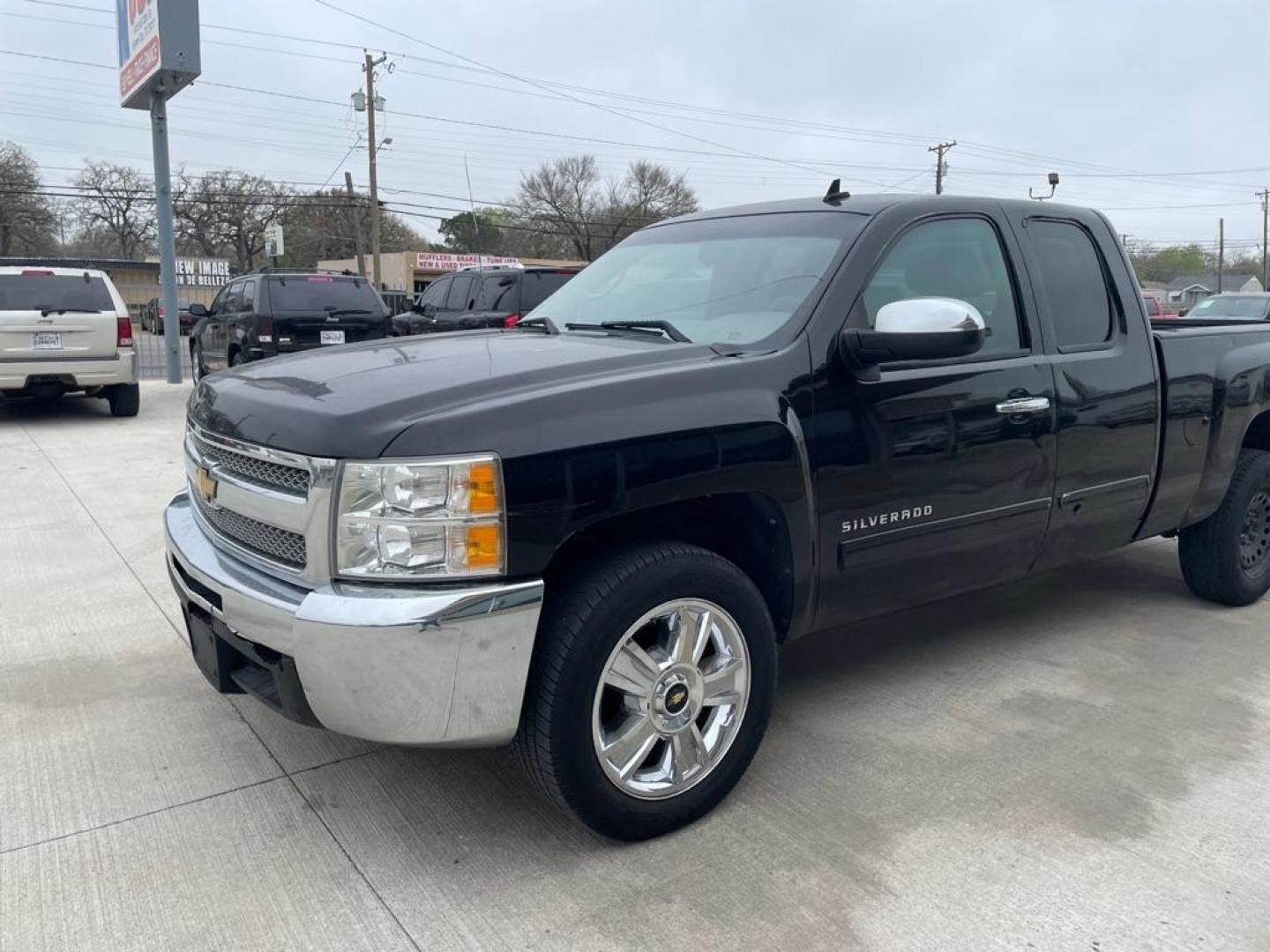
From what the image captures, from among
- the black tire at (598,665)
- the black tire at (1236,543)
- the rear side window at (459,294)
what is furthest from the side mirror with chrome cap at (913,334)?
the rear side window at (459,294)

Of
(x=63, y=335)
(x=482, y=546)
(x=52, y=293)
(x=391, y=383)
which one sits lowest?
(x=482, y=546)

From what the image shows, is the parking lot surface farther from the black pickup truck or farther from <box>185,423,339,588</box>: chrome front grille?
<box>185,423,339,588</box>: chrome front grille

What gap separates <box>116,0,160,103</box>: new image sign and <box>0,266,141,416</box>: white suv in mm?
4433

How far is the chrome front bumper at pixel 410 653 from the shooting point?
7.93 feet

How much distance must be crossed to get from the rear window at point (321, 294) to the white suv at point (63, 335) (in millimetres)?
1718

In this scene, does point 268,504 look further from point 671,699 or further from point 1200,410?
point 1200,410

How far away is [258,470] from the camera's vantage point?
112 inches

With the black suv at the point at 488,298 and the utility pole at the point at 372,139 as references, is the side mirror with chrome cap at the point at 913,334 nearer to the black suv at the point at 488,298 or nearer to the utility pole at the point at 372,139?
the black suv at the point at 488,298

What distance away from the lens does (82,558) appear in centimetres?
570

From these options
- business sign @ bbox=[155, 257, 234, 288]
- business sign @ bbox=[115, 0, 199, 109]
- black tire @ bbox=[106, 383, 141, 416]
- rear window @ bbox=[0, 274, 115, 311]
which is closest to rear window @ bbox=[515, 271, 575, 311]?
black tire @ bbox=[106, 383, 141, 416]

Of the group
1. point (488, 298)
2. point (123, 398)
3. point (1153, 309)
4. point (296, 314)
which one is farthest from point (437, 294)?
point (1153, 309)

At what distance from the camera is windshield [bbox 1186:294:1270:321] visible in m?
15.8

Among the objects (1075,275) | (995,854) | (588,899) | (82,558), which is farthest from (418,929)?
(82,558)

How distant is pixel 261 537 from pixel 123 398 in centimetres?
965
